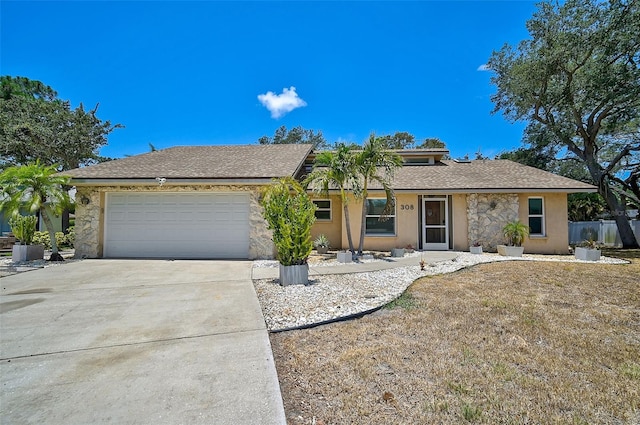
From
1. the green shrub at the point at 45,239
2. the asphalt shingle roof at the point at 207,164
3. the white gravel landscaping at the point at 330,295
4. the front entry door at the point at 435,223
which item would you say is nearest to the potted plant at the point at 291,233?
the white gravel landscaping at the point at 330,295

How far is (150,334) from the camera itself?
169 inches

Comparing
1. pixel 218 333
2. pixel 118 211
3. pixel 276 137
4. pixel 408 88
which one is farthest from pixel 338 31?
pixel 276 137

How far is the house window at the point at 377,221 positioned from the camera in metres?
13.3

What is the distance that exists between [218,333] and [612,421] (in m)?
4.18

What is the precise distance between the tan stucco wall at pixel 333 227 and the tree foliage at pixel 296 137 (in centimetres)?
2717

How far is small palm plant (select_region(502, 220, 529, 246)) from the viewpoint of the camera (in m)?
11.7

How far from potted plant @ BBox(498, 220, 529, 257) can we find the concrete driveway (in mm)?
9971

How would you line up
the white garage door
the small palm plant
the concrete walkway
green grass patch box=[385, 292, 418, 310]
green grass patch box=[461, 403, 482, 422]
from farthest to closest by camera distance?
1. the small palm plant
2. the white garage door
3. the concrete walkway
4. green grass patch box=[385, 292, 418, 310]
5. green grass patch box=[461, 403, 482, 422]

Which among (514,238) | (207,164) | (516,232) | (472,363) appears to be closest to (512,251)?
(514,238)

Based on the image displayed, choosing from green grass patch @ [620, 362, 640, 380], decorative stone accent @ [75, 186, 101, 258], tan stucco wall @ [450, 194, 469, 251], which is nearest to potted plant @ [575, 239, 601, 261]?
tan stucco wall @ [450, 194, 469, 251]

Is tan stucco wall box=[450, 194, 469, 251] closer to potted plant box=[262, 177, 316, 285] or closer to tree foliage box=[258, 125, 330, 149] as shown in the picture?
potted plant box=[262, 177, 316, 285]

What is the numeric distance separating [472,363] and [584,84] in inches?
707

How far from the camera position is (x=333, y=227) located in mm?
13711

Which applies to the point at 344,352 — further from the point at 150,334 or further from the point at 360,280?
the point at 360,280
